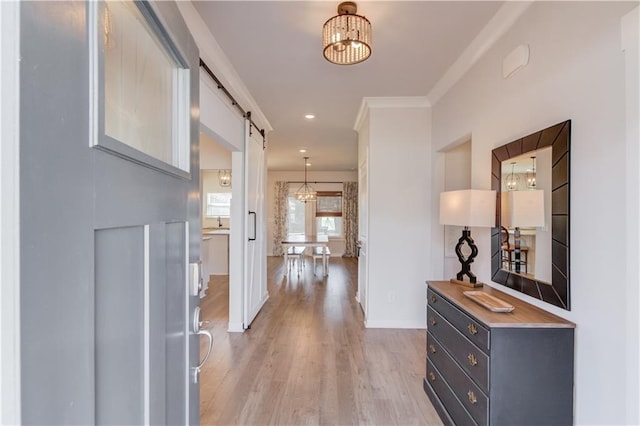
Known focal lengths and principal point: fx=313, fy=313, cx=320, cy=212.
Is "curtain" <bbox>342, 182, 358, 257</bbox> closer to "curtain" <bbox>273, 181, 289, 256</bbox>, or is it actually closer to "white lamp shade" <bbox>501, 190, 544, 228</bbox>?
"curtain" <bbox>273, 181, 289, 256</bbox>

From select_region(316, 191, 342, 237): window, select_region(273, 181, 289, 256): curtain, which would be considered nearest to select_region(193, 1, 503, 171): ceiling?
select_region(273, 181, 289, 256): curtain

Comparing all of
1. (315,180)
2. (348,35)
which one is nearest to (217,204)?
(315,180)

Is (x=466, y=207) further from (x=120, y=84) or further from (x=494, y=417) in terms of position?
(x=120, y=84)

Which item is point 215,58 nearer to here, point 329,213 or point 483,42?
point 483,42

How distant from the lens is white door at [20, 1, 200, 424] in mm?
436

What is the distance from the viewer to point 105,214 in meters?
0.61

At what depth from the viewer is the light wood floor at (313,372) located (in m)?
2.18

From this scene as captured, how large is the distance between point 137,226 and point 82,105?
1.01 ft

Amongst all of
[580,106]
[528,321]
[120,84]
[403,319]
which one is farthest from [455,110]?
[120,84]

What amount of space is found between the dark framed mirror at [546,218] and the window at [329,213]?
788 centimetres

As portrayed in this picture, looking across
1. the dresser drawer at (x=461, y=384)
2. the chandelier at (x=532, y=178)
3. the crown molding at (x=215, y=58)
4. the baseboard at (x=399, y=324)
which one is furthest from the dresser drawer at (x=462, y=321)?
the crown molding at (x=215, y=58)

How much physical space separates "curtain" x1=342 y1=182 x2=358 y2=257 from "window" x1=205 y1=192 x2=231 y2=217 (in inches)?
144

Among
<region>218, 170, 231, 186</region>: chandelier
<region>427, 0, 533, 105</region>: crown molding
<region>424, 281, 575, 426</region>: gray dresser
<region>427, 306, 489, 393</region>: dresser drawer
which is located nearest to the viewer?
<region>424, 281, 575, 426</region>: gray dresser

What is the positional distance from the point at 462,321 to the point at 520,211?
760 mm
